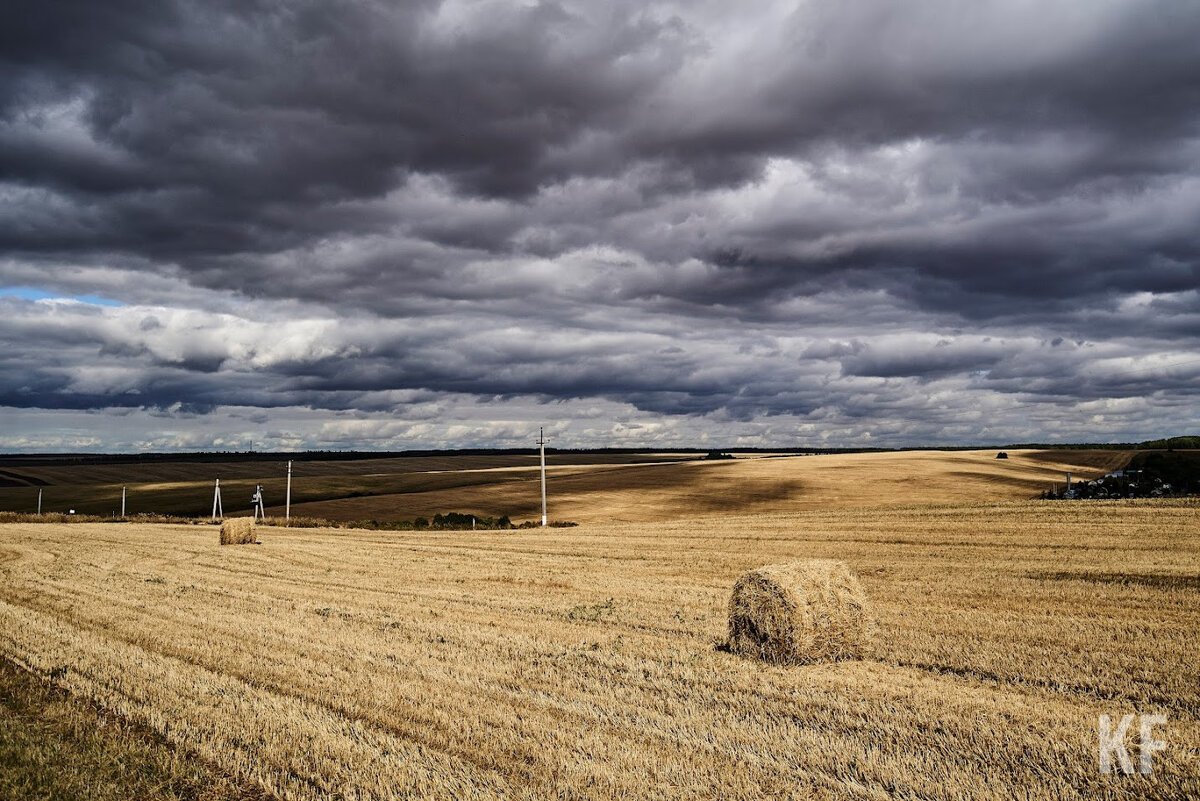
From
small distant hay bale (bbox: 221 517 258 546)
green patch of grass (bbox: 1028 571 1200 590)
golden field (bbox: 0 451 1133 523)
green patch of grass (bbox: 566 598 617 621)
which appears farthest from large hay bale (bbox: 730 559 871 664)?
golden field (bbox: 0 451 1133 523)

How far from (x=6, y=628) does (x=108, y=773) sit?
966cm

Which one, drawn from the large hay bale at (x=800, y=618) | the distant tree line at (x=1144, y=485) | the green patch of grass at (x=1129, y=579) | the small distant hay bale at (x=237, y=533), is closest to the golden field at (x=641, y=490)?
the distant tree line at (x=1144, y=485)

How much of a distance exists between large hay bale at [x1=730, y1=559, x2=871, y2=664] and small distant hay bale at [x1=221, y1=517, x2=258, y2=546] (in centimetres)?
2961

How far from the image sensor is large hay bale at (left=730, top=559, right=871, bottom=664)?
12797mm

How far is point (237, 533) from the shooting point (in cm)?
3700

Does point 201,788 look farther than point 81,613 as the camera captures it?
No

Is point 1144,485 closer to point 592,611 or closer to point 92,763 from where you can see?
point 592,611

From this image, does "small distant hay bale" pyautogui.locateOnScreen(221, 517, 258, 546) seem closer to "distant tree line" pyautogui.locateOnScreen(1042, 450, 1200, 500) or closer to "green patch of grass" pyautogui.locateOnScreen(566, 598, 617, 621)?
"green patch of grass" pyautogui.locateOnScreen(566, 598, 617, 621)

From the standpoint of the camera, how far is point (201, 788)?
292 inches

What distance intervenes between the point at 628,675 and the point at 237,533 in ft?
101

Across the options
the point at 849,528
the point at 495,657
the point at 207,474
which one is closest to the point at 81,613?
the point at 495,657

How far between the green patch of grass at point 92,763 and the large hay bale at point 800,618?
7991mm

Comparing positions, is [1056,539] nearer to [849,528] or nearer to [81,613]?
[849,528]

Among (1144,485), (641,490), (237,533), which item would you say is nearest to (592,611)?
(237,533)
